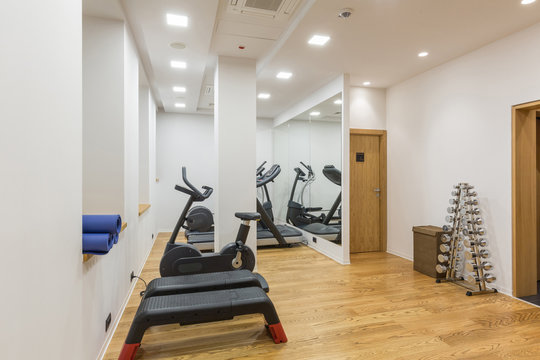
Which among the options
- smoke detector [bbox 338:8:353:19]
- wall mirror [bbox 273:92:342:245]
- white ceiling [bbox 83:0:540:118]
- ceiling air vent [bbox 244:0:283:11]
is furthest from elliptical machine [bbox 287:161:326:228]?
ceiling air vent [bbox 244:0:283:11]

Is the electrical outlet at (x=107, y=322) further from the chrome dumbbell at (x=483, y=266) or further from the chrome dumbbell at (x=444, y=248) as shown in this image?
the chrome dumbbell at (x=483, y=266)

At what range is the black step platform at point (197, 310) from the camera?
6.48 ft

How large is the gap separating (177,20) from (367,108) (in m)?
3.35

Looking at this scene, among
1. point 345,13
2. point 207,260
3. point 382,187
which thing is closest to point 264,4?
point 345,13

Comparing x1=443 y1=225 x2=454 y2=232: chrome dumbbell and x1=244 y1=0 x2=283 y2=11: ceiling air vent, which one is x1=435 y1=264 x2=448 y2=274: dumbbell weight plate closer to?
x1=443 y1=225 x2=454 y2=232: chrome dumbbell

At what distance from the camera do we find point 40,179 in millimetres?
1166

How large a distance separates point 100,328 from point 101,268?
0.41 meters

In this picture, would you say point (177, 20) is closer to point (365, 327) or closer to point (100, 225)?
point (100, 225)

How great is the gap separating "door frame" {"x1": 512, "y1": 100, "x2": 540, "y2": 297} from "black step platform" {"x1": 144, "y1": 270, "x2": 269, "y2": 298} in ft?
9.24

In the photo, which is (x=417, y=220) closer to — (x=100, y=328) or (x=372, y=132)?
(x=372, y=132)

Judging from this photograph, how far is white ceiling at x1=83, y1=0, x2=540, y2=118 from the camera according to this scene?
2.69 m

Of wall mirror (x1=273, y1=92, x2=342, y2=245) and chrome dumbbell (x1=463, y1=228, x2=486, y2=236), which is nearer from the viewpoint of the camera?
chrome dumbbell (x1=463, y1=228, x2=486, y2=236)

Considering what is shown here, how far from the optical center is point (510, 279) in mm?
3197

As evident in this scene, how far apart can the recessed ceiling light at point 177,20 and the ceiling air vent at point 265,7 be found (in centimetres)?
48
